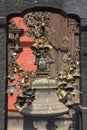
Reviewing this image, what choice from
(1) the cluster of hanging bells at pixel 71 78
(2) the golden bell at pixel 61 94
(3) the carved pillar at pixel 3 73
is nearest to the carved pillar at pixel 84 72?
(1) the cluster of hanging bells at pixel 71 78

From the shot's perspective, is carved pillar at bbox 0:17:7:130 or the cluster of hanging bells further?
the cluster of hanging bells

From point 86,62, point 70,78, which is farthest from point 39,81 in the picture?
point 86,62

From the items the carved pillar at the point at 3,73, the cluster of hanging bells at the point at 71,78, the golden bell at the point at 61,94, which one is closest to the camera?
the carved pillar at the point at 3,73

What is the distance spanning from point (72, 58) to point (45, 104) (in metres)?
1.19

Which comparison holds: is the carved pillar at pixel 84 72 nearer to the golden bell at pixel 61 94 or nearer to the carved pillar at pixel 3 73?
the carved pillar at pixel 3 73

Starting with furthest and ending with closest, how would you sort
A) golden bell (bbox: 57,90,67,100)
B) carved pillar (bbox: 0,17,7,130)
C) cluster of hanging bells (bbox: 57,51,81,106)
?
golden bell (bbox: 57,90,67,100) < cluster of hanging bells (bbox: 57,51,81,106) < carved pillar (bbox: 0,17,7,130)

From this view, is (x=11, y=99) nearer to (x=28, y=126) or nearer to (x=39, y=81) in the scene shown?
(x=28, y=126)

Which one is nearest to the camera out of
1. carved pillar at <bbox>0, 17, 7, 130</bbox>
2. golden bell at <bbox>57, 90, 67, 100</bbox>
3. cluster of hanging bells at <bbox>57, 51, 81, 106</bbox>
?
carved pillar at <bbox>0, 17, 7, 130</bbox>

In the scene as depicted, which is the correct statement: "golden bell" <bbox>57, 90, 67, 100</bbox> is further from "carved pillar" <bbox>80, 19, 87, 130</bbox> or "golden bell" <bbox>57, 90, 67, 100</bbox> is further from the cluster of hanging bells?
"carved pillar" <bbox>80, 19, 87, 130</bbox>

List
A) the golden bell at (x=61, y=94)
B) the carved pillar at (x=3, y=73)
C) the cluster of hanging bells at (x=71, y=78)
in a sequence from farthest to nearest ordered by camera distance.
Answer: the golden bell at (x=61, y=94) → the cluster of hanging bells at (x=71, y=78) → the carved pillar at (x=3, y=73)

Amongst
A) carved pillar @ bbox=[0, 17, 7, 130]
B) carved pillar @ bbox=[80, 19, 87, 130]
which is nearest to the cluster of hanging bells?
carved pillar @ bbox=[80, 19, 87, 130]

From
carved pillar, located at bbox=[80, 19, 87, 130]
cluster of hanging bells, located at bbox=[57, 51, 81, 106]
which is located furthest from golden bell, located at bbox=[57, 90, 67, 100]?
carved pillar, located at bbox=[80, 19, 87, 130]

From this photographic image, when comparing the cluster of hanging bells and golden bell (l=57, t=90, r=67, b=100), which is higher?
the cluster of hanging bells

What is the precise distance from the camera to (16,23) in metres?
10.6
